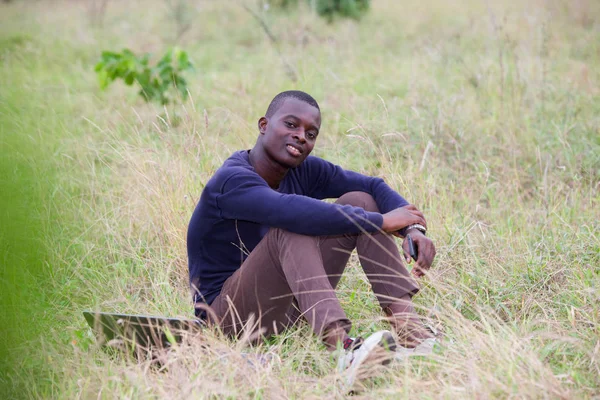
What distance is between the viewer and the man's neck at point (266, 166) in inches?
117

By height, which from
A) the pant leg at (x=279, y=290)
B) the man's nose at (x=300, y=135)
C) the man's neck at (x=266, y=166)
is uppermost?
the man's nose at (x=300, y=135)

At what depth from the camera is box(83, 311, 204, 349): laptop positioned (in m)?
2.55

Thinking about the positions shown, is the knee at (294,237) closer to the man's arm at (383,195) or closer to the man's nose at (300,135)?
the man's arm at (383,195)

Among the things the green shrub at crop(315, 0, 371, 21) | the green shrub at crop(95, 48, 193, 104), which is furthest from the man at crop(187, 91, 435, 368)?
the green shrub at crop(315, 0, 371, 21)

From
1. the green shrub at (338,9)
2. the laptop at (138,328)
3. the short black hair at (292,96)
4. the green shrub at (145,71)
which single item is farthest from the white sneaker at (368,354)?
the green shrub at (338,9)

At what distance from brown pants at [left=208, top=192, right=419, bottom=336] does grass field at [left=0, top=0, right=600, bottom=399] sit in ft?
0.46

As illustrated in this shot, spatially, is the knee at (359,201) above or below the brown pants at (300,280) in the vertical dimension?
above

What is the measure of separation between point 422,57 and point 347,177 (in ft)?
13.1

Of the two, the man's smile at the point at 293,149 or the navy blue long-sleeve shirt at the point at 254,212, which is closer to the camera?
the navy blue long-sleeve shirt at the point at 254,212

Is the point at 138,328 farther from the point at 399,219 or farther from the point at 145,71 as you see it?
the point at 145,71

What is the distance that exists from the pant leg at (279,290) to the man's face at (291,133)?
40 centimetres

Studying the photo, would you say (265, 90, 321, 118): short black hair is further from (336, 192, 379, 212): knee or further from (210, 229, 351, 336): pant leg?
(210, 229, 351, 336): pant leg

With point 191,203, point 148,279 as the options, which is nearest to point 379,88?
point 191,203

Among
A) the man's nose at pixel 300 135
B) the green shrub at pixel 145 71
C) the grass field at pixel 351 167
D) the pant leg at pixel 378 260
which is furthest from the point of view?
the green shrub at pixel 145 71
